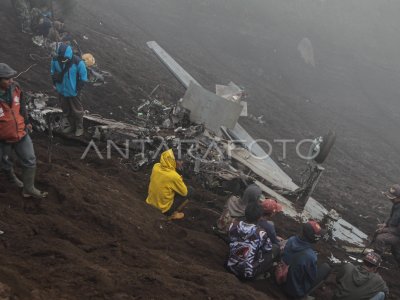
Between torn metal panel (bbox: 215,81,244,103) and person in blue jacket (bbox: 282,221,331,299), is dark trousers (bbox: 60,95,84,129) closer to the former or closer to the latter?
torn metal panel (bbox: 215,81,244,103)

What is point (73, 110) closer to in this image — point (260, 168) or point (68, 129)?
point (68, 129)

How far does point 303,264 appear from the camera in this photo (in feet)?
Result: 18.0

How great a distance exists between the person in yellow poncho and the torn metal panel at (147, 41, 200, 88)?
32.2ft

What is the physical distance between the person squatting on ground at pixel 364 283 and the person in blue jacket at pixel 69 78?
624 centimetres

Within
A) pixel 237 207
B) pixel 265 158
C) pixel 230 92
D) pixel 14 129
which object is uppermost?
pixel 230 92

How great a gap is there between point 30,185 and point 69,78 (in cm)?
365

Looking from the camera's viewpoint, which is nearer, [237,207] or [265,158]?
[237,207]

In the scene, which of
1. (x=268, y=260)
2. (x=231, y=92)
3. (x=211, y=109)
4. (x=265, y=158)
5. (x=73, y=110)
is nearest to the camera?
(x=268, y=260)

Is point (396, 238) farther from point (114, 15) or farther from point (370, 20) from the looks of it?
point (370, 20)

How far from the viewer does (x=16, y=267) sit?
3879mm

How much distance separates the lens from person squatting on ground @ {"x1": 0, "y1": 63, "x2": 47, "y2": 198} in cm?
507

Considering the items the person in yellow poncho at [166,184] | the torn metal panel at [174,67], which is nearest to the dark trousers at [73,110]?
the person in yellow poncho at [166,184]

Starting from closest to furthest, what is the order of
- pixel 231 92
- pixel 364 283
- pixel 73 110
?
pixel 364 283, pixel 73 110, pixel 231 92

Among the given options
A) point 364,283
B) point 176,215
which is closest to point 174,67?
point 176,215
